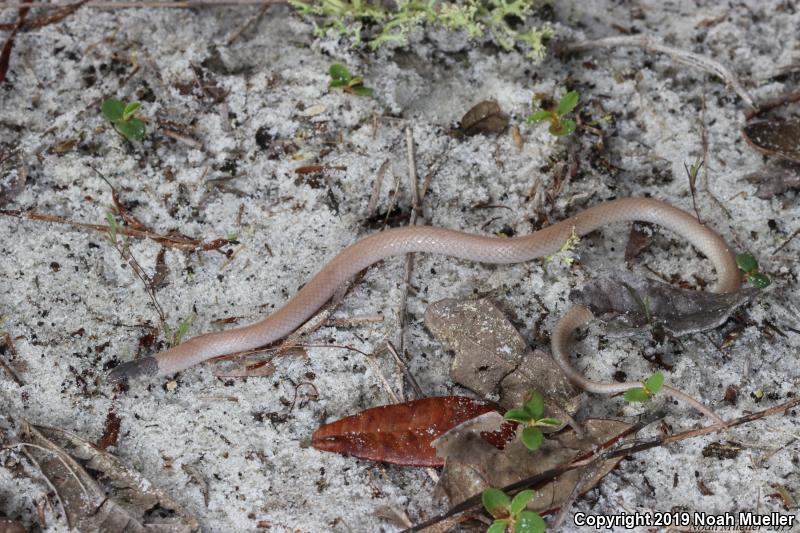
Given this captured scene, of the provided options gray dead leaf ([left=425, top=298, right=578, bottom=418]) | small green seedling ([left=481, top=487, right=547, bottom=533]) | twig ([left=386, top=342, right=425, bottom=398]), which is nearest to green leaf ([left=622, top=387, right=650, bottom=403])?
gray dead leaf ([left=425, top=298, right=578, bottom=418])

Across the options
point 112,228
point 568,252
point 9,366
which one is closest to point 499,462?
point 568,252

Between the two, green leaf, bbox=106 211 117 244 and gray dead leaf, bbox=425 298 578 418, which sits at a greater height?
green leaf, bbox=106 211 117 244

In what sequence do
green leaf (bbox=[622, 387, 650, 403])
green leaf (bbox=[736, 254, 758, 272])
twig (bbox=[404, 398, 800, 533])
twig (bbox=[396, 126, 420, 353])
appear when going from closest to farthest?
twig (bbox=[404, 398, 800, 533]) < green leaf (bbox=[622, 387, 650, 403]) < twig (bbox=[396, 126, 420, 353]) < green leaf (bbox=[736, 254, 758, 272])

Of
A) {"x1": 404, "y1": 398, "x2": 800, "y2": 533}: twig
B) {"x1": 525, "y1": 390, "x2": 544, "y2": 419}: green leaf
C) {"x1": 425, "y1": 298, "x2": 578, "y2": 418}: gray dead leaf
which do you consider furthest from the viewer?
{"x1": 425, "y1": 298, "x2": 578, "y2": 418}: gray dead leaf

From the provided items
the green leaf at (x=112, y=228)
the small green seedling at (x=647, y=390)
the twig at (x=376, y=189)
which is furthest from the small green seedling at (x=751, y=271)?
the green leaf at (x=112, y=228)

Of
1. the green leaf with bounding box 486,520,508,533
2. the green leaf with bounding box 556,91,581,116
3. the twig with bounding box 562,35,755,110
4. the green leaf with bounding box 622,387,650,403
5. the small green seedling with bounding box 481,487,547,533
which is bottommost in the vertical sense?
the green leaf with bounding box 486,520,508,533

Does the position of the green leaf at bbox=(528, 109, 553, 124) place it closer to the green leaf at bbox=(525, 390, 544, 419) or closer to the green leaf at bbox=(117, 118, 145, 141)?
the green leaf at bbox=(525, 390, 544, 419)

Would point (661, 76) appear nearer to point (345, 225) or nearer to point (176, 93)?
point (345, 225)

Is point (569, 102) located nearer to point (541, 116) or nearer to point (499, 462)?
point (541, 116)
